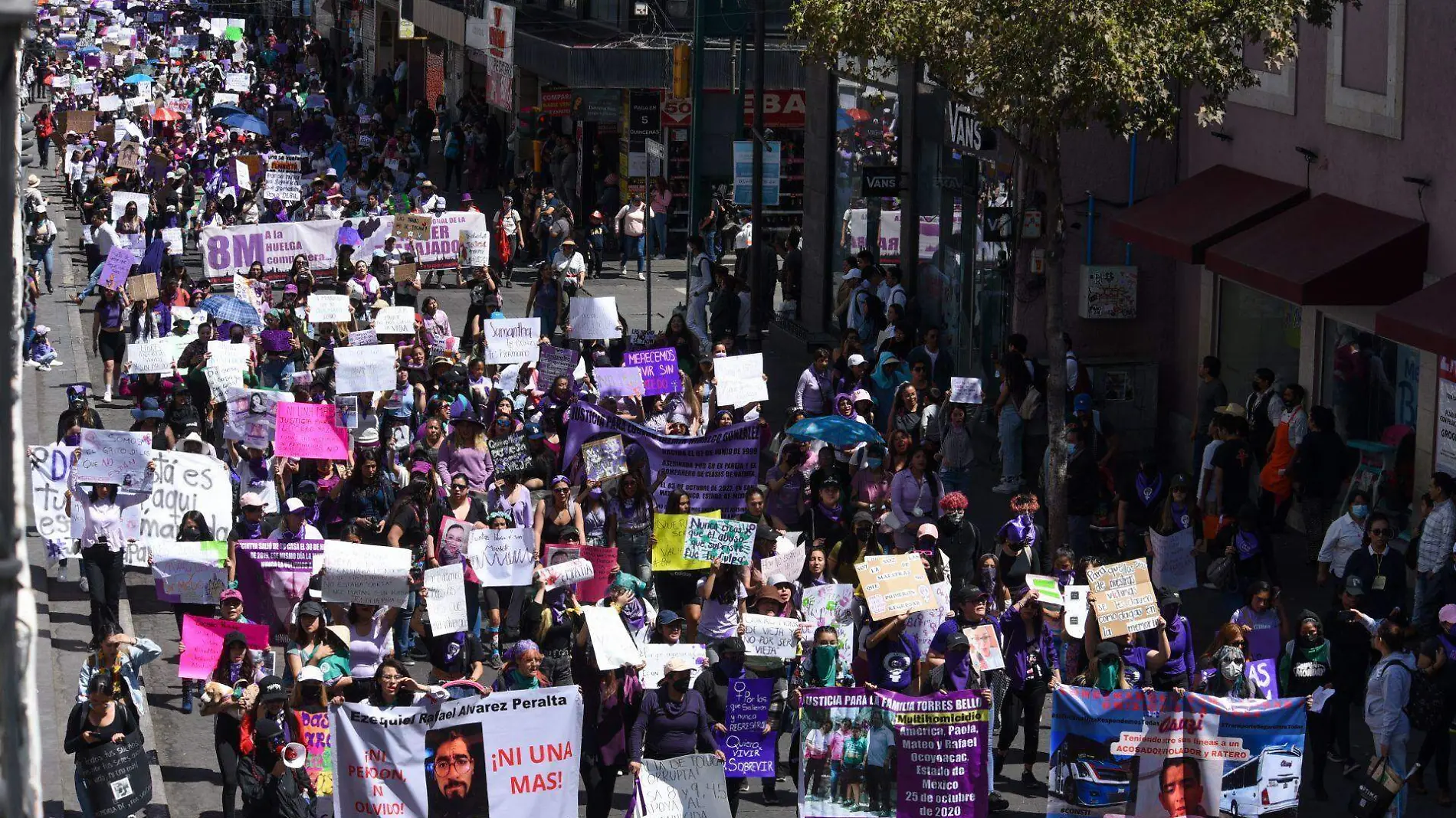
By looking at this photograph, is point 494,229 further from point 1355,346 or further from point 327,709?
point 327,709

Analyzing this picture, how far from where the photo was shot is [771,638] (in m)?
12.6

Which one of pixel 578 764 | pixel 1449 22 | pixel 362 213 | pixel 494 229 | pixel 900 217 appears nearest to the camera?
pixel 578 764

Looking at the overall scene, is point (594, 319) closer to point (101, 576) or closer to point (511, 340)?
point (511, 340)

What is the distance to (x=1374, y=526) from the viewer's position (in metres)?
14.3

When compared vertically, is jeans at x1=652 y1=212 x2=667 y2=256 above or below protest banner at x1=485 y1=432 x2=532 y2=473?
above

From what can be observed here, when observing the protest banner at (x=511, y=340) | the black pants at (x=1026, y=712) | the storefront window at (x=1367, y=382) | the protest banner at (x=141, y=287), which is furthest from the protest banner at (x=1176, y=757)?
the protest banner at (x=141, y=287)

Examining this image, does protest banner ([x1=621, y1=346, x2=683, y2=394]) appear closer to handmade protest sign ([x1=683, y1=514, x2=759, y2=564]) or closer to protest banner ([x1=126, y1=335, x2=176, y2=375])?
protest banner ([x1=126, y1=335, x2=176, y2=375])

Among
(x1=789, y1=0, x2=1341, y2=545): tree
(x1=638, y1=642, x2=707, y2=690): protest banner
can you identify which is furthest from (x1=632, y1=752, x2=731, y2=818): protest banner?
(x1=789, y1=0, x2=1341, y2=545): tree

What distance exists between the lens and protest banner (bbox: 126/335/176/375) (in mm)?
20031

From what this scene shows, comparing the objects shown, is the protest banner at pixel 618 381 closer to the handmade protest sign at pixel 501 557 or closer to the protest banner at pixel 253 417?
the protest banner at pixel 253 417

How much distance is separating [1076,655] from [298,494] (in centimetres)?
701

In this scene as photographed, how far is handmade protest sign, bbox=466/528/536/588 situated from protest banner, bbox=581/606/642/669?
Answer: 105 inches

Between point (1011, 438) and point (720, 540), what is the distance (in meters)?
7.09

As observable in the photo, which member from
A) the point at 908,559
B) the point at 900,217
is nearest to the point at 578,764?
the point at 908,559
